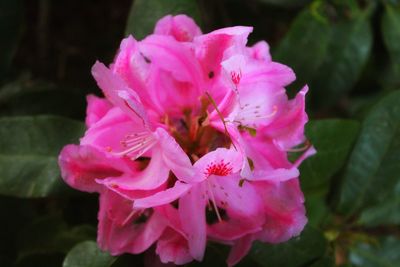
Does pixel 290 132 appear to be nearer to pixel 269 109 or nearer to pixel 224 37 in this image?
pixel 269 109

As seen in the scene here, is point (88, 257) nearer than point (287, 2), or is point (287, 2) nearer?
Answer: point (88, 257)

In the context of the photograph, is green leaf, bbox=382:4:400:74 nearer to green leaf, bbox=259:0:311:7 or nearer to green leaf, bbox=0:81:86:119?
green leaf, bbox=259:0:311:7

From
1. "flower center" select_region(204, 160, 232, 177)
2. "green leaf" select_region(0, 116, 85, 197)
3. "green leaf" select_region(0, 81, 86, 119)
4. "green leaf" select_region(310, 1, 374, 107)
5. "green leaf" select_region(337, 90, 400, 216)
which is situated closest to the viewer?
"flower center" select_region(204, 160, 232, 177)

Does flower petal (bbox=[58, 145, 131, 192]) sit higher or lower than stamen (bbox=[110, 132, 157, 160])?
lower

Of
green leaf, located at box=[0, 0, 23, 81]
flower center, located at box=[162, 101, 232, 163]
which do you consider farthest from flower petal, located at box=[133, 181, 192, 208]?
green leaf, located at box=[0, 0, 23, 81]

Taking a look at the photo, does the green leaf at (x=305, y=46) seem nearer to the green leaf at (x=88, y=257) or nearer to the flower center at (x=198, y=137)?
the flower center at (x=198, y=137)

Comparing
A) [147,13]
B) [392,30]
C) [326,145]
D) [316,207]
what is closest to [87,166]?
[147,13]

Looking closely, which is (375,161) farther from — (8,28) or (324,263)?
(8,28)
